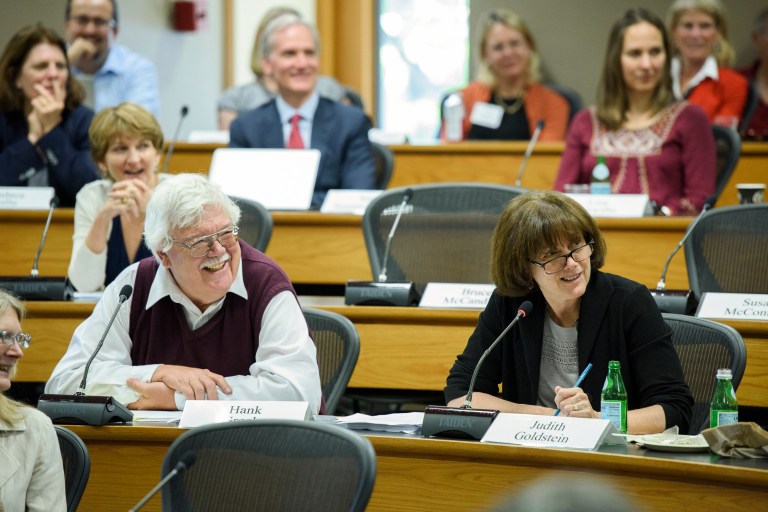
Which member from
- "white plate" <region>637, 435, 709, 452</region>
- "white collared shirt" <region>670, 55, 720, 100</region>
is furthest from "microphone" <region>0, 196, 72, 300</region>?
"white collared shirt" <region>670, 55, 720, 100</region>

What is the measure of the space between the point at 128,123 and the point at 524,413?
1.87m

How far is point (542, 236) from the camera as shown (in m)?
2.50

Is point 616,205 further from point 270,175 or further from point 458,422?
point 458,422

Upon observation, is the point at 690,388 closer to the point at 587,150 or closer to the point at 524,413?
the point at 524,413

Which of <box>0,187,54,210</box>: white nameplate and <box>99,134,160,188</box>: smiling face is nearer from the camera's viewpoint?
<box>99,134,160,188</box>: smiling face

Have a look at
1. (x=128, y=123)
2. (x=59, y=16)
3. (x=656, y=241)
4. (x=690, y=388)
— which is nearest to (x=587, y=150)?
(x=656, y=241)

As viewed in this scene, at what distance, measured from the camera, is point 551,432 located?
2.18 metres

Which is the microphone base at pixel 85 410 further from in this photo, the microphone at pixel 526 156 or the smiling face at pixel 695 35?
the smiling face at pixel 695 35

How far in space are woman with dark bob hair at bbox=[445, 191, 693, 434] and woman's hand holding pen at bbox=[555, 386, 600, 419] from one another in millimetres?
131

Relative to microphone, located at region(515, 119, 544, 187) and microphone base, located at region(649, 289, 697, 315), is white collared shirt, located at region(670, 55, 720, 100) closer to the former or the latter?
microphone, located at region(515, 119, 544, 187)

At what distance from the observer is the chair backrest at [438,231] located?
141 inches

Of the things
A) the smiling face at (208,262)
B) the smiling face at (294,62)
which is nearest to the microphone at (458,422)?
the smiling face at (208,262)

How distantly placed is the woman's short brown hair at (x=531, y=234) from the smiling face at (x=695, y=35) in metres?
3.48

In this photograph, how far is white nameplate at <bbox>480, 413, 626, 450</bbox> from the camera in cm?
214
